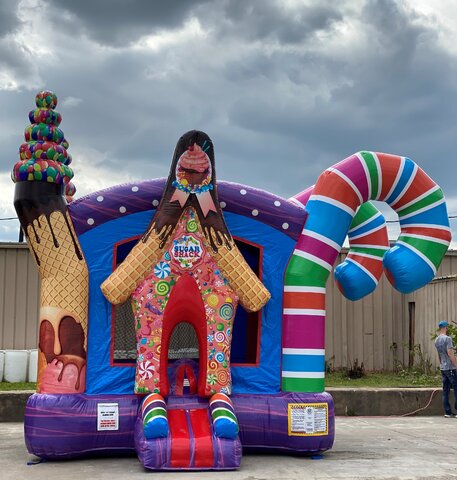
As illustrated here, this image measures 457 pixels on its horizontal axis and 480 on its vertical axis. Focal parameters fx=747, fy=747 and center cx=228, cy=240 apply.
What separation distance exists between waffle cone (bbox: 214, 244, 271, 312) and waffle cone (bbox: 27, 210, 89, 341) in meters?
1.29

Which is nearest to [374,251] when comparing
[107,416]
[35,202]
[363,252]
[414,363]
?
[363,252]

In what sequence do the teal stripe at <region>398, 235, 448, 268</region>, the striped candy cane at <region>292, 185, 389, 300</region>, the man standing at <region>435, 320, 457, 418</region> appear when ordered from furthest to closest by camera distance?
the man standing at <region>435, 320, 457, 418</region>, the striped candy cane at <region>292, 185, 389, 300</region>, the teal stripe at <region>398, 235, 448, 268</region>

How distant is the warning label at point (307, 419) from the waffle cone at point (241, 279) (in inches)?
40.0

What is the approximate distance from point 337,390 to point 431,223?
3555 millimetres

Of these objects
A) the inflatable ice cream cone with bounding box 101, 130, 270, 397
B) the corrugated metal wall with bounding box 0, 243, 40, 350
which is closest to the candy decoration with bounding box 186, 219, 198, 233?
the inflatable ice cream cone with bounding box 101, 130, 270, 397

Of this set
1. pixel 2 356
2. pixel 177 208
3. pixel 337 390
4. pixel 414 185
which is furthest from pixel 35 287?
pixel 414 185

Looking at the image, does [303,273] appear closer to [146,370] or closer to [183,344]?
[183,344]

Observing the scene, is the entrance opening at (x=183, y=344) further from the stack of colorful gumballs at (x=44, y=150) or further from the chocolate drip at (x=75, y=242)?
the stack of colorful gumballs at (x=44, y=150)

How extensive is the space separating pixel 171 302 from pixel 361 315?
7246mm

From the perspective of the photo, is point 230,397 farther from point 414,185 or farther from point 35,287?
point 35,287

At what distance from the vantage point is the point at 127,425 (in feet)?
22.0

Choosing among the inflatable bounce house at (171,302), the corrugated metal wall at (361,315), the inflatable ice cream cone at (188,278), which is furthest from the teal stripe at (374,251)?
the corrugated metal wall at (361,315)

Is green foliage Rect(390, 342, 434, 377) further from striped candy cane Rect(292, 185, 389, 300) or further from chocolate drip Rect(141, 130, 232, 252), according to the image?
chocolate drip Rect(141, 130, 232, 252)

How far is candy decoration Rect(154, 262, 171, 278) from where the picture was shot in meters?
6.84
